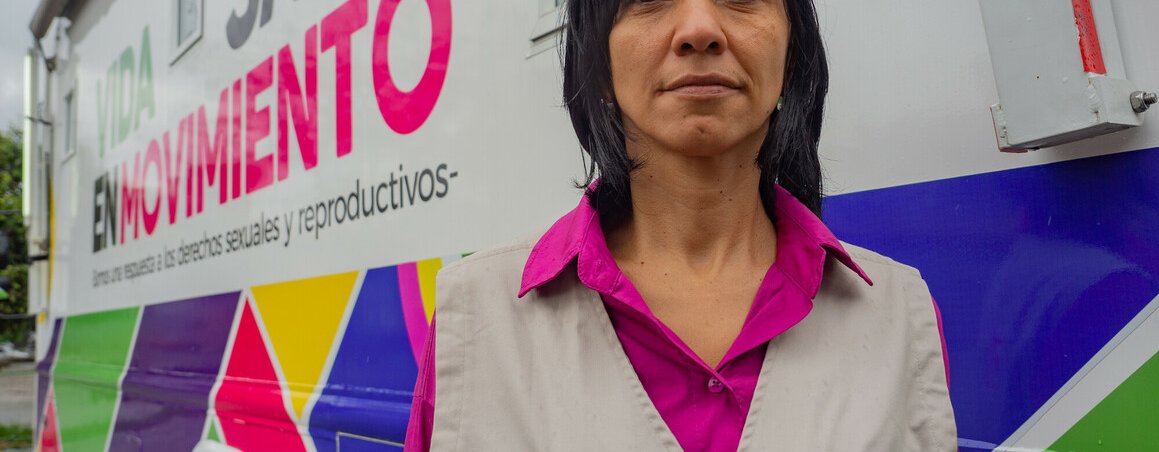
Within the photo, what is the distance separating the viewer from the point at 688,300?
1156 mm

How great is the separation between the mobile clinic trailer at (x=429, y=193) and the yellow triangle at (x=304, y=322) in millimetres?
12

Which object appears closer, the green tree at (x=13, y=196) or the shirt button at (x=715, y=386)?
the shirt button at (x=715, y=386)

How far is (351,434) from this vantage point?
2.19 metres

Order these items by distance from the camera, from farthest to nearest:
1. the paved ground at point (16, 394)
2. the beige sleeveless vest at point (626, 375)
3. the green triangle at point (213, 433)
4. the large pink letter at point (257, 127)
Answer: the paved ground at point (16, 394) < the green triangle at point (213, 433) < the large pink letter at point (257, 127) < the beige sleeveless vest at point (626, 375)

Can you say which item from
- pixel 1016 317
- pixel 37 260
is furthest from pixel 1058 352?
pixel 37 260

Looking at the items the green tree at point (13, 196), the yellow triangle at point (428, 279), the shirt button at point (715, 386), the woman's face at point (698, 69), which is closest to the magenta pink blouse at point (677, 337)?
the shirt button at point (715, 386)

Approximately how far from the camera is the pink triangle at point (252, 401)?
2.57 meters

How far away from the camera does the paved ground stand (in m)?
13.7

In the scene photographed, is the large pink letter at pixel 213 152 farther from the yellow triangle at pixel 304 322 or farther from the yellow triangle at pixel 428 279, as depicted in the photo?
the yellow triangle at pixel 428 279

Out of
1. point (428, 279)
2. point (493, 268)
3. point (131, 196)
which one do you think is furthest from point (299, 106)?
point (131, 196)

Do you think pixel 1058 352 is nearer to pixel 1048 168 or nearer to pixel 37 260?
pixel 1048 168

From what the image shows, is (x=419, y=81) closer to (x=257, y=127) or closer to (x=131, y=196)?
(x=257, y=127)

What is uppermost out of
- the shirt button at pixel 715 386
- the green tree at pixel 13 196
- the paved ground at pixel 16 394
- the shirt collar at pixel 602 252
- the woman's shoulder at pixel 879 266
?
the green tree at pixel 13 196

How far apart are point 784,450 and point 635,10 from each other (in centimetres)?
52
